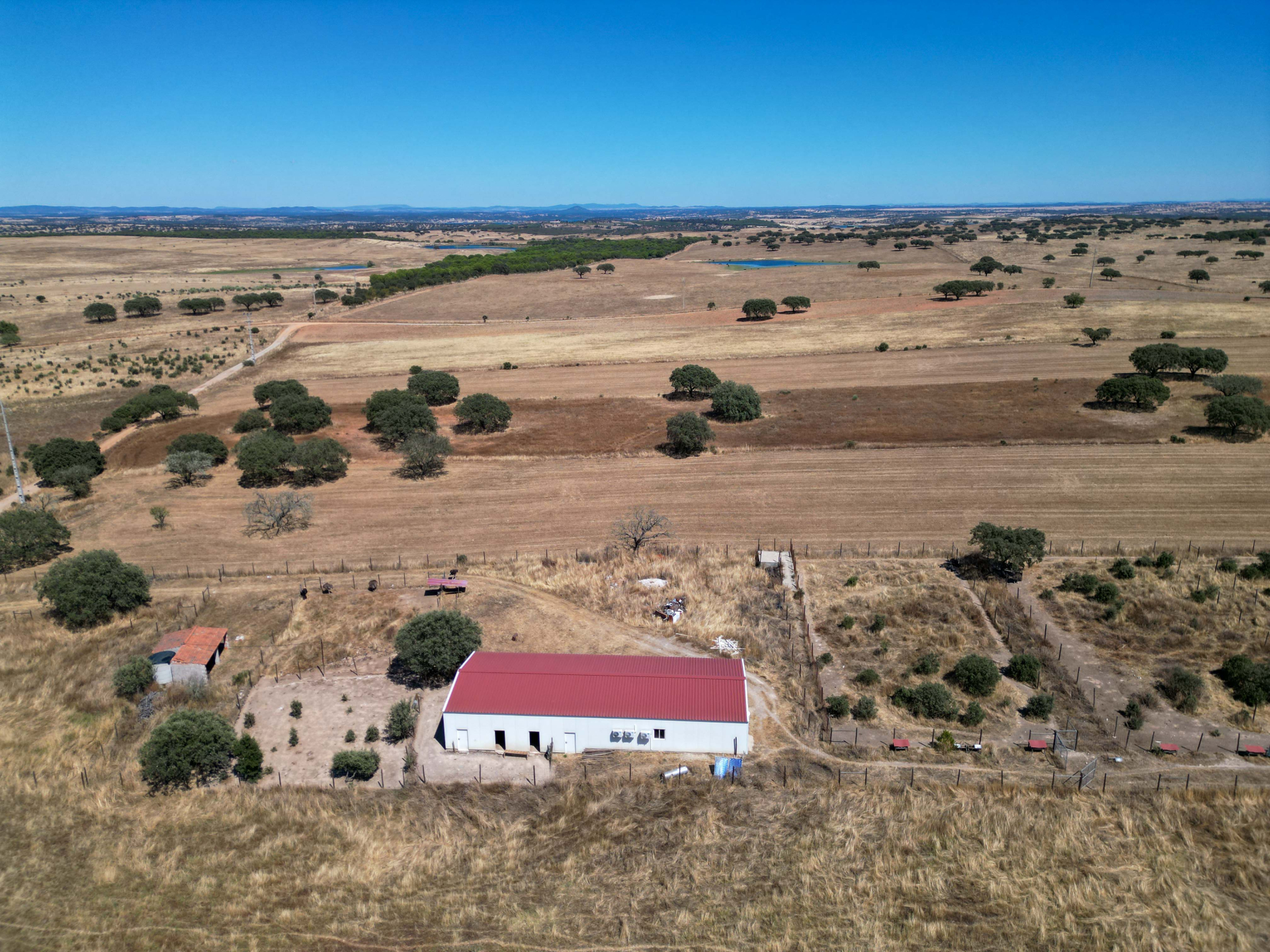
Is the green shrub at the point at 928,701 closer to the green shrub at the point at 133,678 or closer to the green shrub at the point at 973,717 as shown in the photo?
the green shrub at the point at 973,717

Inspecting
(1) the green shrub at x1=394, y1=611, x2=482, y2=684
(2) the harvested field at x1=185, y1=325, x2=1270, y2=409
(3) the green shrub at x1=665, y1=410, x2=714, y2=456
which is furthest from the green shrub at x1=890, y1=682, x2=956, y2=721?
(2) the harvested field at x1=185, y1=325, x2=1270, y2=409

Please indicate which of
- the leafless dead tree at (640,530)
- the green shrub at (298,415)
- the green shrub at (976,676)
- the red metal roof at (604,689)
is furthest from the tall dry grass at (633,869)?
the green shrub at (298,415)

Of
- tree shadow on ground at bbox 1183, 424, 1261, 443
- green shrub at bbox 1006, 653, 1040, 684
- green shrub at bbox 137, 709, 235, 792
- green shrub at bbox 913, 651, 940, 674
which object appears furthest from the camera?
tree shadow on ground at bbox 1183, 424, 1261, 443

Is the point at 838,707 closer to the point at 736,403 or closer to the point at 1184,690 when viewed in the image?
the point at 1184,690

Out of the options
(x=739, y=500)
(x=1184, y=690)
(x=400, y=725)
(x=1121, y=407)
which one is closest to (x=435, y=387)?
(x=739, y=500)

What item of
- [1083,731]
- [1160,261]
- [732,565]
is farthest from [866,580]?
[1160,261]

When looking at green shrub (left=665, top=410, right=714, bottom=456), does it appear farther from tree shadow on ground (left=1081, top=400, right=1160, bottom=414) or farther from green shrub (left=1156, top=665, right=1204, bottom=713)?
green shrub (left=1156, top=665, right=1204, bottom=713)
